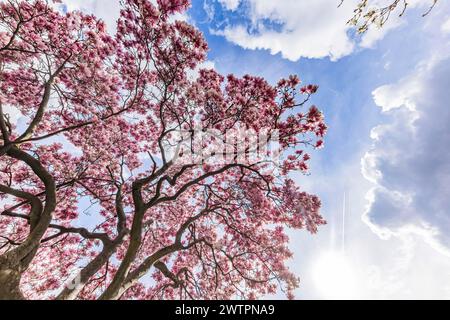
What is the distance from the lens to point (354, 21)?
311cm

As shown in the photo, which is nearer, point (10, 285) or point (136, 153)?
point (10, 285)

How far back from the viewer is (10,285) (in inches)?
155

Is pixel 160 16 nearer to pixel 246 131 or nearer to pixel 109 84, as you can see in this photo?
pixel 109 84

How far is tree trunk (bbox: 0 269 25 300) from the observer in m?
3.80

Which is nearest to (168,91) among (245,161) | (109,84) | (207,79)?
(207,79)

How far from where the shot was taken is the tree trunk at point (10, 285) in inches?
149

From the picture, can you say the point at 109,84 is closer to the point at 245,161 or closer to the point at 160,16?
the point at 160,16

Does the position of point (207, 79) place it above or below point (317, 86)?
above

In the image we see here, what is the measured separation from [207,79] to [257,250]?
6407mm
